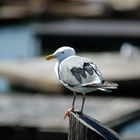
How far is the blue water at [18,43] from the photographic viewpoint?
2694 cm

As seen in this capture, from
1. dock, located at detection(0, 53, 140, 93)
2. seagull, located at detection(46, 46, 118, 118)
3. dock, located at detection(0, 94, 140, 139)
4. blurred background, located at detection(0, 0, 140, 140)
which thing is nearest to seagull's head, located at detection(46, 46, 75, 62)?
seagull, located at detection(46, 46, 118, 118)

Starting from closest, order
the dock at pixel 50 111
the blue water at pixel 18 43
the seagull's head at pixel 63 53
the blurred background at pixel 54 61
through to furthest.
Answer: the seagull's head at pixel 63 53
the dock at pixel 50 111
the blurred background at pixel 54 61
the blue water at pixel 18 43

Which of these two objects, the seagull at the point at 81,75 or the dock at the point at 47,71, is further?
the dock at the point at 47,71

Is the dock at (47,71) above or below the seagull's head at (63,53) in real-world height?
above

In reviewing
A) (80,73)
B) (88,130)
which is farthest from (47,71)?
(88,130)

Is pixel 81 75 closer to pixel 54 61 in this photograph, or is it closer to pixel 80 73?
pixel 80 73

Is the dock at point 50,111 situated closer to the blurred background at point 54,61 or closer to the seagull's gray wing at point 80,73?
the blurred background at point 54,61

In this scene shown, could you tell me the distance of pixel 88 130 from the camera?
303 cm

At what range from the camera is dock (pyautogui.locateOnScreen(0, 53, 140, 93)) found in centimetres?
1545

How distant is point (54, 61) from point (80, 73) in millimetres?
13825

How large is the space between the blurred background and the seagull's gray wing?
5292 millimetres

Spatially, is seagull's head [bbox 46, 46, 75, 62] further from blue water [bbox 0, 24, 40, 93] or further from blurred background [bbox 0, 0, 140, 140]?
blue water [bbox 0, 24, 40, 93]

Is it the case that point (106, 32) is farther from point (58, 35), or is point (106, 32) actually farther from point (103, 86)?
point (103, 86)

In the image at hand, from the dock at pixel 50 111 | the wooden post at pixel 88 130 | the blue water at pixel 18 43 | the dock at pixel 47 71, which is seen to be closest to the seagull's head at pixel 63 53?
the wooden post at pixel 88 130
